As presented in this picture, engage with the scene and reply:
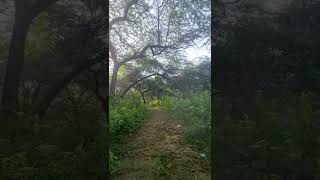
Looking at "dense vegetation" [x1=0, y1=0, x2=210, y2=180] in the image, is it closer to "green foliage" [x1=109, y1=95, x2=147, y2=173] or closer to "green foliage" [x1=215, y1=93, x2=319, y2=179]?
"green foliage" [x1=109, y1=95, x2=147, y2=173]

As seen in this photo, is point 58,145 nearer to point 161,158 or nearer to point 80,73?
point 80,73

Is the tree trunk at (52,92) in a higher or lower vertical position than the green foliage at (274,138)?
higher

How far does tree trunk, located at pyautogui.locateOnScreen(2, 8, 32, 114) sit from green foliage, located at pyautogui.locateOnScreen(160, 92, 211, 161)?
4.68 feet

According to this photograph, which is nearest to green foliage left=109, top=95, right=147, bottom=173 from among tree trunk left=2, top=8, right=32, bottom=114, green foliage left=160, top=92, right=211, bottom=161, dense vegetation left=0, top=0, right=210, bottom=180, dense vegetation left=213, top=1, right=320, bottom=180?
dense vegetation left=0, top=0, right=210, bottom=180

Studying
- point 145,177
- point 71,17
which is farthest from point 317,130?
point 71,17

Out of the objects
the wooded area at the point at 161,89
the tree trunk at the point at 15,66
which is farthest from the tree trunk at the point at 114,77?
the tree trunk at the point at 15,66

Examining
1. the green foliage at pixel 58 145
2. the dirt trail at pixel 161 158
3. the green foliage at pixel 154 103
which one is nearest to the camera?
the green foliage at pixel 58 145

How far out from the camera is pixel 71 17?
388cm

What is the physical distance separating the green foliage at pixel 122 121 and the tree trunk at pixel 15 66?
93cm

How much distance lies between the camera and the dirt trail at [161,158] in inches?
155

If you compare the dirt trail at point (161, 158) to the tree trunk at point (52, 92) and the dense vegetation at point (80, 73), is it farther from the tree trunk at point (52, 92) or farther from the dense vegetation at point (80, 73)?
the tree trunk at point (52, 92)

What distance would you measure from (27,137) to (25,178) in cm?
38

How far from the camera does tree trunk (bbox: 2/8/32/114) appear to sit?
378 centimetres

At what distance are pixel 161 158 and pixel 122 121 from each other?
536mm
